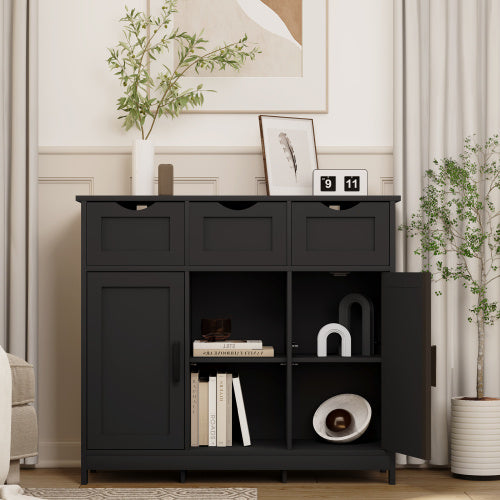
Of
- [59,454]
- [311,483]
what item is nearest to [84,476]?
[59,454]

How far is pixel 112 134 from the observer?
3.39m

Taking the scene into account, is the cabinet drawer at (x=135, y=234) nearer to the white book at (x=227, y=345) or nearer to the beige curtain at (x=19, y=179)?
the white book at (x=227, y=345)

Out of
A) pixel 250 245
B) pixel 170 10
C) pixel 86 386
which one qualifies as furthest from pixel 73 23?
pixel 86 386

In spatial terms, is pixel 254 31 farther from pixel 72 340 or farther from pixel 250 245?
pixel 72 340

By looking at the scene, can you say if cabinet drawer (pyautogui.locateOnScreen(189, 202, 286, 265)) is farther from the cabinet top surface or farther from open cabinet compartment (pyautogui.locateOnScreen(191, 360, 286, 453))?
open cabinet compartment (pyautogui.locateOnScreen(191, 360, 286, 453))

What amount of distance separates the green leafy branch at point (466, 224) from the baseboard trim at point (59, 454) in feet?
5.70

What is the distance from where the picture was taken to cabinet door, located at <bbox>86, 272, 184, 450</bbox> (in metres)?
2.97

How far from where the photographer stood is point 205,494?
282 centimetres

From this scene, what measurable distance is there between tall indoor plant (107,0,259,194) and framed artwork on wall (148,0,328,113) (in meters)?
0.04

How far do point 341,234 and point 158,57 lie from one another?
1.17 m

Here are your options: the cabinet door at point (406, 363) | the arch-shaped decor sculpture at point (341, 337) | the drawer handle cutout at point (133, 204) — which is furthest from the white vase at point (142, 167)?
the cabinet door at point (406, 363)

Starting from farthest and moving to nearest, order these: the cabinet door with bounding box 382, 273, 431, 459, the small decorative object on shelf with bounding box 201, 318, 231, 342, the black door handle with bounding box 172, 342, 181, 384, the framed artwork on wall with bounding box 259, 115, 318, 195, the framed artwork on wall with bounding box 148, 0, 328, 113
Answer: the framed artwork on wall with bounding box 148, 0, 328, 113 → the framed artwork on wall with bounding box 259, 115, 318, 195 → the small decorative object on shelf with bounding box 201, 318, 231, 342 → the black door handle with bounding box 172, 342, 181, 384 → the cabinet door with bounding box 382, 273, 431, 459

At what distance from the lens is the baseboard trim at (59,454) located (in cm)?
331

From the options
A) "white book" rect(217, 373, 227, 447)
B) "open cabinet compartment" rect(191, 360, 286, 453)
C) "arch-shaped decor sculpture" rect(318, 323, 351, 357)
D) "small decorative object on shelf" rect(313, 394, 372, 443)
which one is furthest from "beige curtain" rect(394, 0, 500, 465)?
"white book" rect(217, 373, 227, 447)
